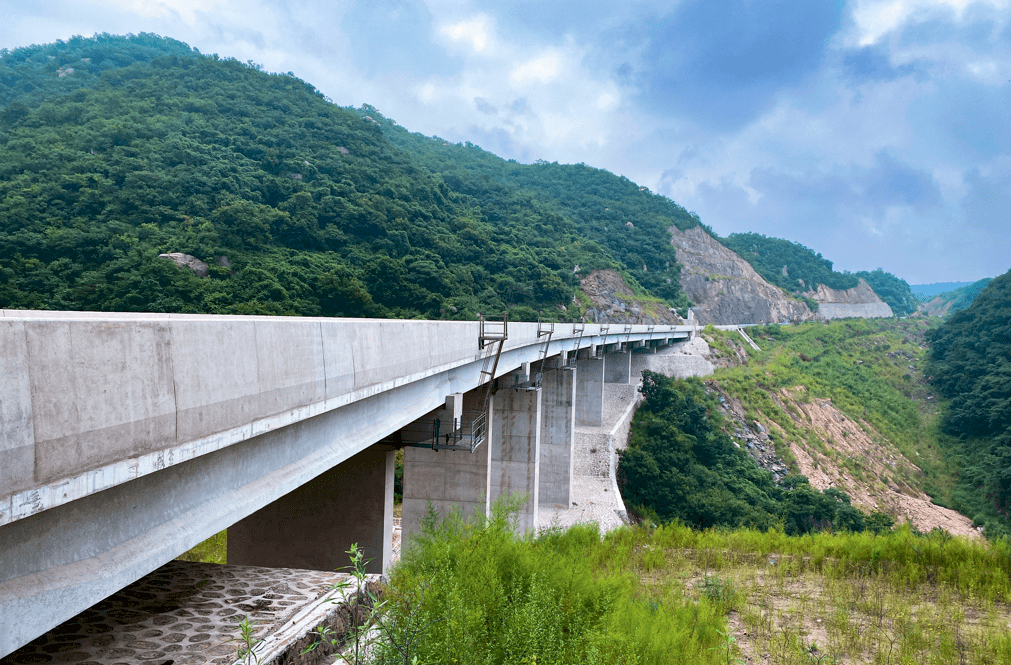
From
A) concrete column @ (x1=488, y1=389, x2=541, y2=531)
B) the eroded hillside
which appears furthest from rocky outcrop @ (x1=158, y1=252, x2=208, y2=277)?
the eroded hillside

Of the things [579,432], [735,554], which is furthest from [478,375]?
[579,432]

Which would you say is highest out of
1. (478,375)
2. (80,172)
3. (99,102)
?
(99,102)

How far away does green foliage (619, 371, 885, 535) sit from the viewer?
85.1 feet

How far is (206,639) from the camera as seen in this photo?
13.1 ft

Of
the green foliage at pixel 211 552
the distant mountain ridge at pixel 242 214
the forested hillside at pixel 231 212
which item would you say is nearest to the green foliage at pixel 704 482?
the distant mountain ridge at pixel 242 214

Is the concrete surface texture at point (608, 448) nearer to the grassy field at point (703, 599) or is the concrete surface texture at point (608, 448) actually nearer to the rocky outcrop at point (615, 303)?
the grassy field at point (703, 599)

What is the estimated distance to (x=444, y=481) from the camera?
13.3m

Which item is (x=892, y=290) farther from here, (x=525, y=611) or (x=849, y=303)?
(x=525, y=611)

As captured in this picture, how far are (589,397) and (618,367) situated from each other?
8.66m

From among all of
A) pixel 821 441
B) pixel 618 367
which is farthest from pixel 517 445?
pixel 821 441

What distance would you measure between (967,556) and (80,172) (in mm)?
45801

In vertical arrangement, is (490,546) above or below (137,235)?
below

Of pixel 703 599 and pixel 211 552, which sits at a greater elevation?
pixel 703 599

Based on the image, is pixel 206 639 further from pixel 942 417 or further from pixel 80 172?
pixel 942 417
